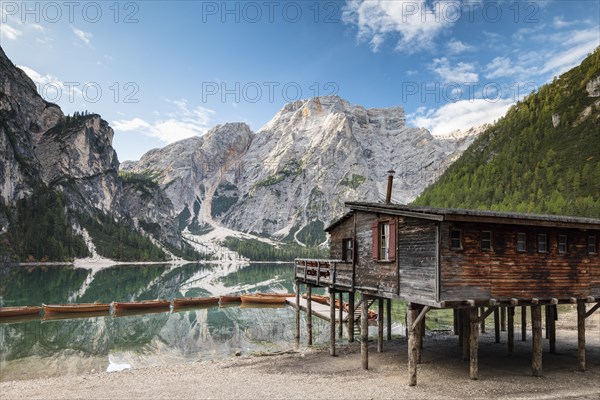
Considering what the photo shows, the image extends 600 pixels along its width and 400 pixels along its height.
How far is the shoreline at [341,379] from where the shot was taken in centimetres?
2017

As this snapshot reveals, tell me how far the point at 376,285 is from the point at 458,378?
239 inches

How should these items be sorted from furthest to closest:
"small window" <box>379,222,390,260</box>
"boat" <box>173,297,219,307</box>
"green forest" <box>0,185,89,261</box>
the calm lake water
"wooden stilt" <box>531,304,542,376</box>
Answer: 1. "green forest" <box>0,185,89,261</box>
2. "boat" <box>173,297,219,307</box>
3. the calm lake water
4. "small window" <box>379,222,390,260</box>
5. "wooden stilt" <box>531,304,542,376</box>

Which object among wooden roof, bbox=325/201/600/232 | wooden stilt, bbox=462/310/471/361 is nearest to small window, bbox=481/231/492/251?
wooden roof, bbox=325/201/600/232

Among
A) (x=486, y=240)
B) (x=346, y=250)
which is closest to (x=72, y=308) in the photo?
(x=346, y=250)

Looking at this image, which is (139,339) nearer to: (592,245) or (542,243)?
(542,243)

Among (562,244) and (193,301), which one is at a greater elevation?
(562,244)

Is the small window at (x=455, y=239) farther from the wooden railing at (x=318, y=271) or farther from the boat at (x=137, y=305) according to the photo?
the boat at (x=137, y=305)

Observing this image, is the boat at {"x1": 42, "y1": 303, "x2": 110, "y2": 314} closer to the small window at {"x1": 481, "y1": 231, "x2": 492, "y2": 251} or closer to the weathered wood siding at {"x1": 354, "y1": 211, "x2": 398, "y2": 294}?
the weathered wood siding at {"x1": 354, "y1": 211, "x2": 398, "y2": 294}

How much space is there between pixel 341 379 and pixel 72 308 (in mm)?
44931

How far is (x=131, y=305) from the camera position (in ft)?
195

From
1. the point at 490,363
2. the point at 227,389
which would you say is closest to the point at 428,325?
the point at 490,363

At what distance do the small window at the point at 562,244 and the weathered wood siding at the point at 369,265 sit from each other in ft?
29.0

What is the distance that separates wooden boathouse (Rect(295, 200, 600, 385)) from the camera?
19781 mm

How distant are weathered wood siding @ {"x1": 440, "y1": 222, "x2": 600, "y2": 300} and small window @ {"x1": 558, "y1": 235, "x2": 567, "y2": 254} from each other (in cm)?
21
